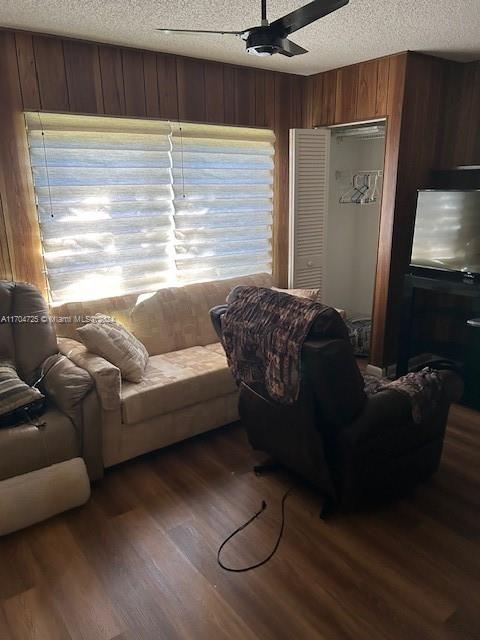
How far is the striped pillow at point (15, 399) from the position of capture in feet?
7.55

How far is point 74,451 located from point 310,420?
1.25m

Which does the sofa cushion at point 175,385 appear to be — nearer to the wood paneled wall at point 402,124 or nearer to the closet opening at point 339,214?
the closet opening at point 339,214

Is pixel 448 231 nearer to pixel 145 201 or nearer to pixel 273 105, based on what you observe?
pixel 273 105

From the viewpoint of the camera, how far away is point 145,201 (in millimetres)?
3410

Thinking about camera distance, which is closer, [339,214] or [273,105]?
[273,105]

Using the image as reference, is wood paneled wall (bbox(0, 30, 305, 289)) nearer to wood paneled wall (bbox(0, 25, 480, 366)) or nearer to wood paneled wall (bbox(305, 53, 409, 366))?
wood paneled wall (bbox(0, 25, 480, 366))

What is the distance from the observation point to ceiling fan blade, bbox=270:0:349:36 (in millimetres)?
1743

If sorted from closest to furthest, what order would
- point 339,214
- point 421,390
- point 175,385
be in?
point 421,390 < point 175,385 < point 339,214

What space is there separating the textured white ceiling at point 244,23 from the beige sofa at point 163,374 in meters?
1.64

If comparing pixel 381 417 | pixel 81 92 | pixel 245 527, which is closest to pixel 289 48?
pixel 81 92

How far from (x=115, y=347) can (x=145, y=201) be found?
47.4 inches

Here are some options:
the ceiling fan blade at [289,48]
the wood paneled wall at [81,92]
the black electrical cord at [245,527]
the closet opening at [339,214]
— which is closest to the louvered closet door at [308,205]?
the closet opening at [339,214]

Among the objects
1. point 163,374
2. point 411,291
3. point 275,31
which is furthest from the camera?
point 411,291

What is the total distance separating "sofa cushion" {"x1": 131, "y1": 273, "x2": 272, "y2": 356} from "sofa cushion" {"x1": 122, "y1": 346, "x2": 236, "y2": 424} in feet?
0.46
